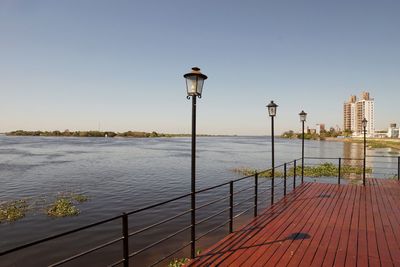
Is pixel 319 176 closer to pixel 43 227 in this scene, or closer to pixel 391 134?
pixel 43 227

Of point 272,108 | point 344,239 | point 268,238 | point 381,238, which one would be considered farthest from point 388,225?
point 272,108

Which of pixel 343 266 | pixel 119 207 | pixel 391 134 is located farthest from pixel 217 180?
pixel 391 134

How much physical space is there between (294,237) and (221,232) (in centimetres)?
498

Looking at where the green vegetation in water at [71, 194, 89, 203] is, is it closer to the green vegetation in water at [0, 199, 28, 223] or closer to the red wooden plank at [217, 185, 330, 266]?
the green vegetation in water at [0, 199, 28, 223]

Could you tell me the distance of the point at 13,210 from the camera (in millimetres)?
14109

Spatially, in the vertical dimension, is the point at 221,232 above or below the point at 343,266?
below

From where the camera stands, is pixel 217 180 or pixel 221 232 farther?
pixel 217 180

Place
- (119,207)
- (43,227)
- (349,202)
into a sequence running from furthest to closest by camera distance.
Result: 1. (119,207)
2. (43,227)
3. (349,202)

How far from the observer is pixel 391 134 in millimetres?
155750

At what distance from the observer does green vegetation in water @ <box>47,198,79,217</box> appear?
13.9m

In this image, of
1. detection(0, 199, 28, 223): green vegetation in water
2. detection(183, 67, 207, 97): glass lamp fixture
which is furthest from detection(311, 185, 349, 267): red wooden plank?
detection(0, 199, 28, 223): green vegetation in water

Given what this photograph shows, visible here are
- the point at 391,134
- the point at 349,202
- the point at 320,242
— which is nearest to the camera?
the point at 320,242

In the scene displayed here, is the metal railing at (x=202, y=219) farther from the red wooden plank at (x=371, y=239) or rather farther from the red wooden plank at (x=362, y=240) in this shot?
the red wooden plank at (x=362, y=240)

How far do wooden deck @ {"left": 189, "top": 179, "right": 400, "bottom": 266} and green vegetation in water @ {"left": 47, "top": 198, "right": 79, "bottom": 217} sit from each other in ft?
33.4
